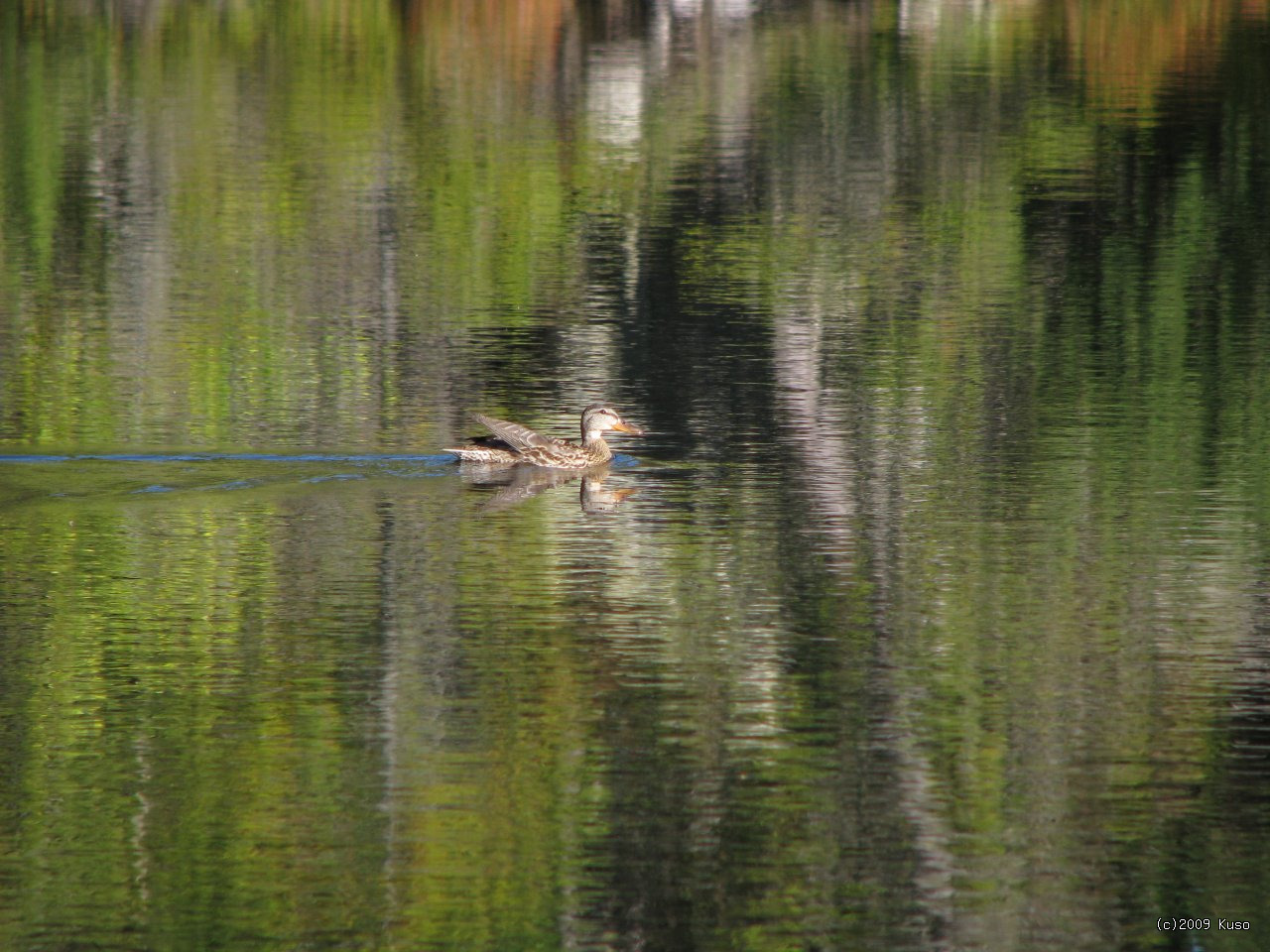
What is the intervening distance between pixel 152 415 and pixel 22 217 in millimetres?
12798

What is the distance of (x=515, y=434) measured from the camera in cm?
1739

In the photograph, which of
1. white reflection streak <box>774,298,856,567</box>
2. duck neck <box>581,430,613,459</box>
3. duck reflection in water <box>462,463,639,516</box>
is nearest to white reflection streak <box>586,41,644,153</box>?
white reflection streak <box>774,298,856,567</box>

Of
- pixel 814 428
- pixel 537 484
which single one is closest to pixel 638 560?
pixel 537 484

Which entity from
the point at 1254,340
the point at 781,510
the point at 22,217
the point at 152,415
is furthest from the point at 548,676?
the point at 22,217

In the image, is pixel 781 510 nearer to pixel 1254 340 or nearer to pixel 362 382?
pixel 362 382

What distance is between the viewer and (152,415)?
1859 centimetres

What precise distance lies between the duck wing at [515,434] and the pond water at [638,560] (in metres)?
0.34

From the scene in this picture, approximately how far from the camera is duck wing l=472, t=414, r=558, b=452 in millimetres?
17359

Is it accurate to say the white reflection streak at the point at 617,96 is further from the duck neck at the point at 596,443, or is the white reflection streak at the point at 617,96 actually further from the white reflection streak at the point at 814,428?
the duck neck at the point at 596,443

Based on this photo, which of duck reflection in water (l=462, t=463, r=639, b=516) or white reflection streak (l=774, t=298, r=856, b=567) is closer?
white reflection streak (l=774, t=298, r=856, b=567)

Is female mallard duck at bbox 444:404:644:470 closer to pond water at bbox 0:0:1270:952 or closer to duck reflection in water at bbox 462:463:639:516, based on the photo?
duck reflection in water at bbox 462:463:639:516

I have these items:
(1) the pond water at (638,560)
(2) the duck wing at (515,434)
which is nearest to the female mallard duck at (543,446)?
(2) the duck wing at (515,434)

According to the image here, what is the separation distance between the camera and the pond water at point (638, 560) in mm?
9570

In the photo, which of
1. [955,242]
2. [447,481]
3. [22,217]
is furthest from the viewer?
[22,217]
